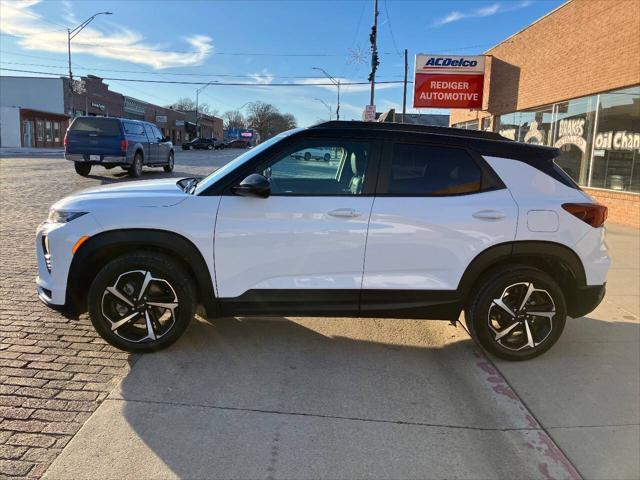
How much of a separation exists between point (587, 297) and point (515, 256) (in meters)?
0.75

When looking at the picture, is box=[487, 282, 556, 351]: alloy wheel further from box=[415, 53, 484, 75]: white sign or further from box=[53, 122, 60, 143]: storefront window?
box=[53, 122, 60, 143]: storefront window

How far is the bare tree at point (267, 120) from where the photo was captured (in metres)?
116

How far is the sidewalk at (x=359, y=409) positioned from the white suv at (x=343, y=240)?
1.32 ft

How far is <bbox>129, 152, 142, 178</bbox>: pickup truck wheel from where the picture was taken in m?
16.8

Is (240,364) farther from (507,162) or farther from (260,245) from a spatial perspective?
(507,162)

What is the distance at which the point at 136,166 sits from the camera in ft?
55.6

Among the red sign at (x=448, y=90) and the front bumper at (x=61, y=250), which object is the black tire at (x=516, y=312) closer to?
the front bumper at (x=61, y=250)

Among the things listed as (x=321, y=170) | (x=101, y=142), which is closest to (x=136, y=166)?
(x=101, y=142)

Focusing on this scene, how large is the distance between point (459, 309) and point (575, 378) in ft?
3.30

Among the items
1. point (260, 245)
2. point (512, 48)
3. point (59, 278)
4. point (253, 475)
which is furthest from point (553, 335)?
point (512, 48)

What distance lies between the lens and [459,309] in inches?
162

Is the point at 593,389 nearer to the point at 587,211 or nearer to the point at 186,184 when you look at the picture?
the point at 587,211

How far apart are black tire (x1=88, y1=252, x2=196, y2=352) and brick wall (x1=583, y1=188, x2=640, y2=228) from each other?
420 inches

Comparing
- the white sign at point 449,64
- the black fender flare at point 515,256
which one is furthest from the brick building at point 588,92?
the black fender flare at point 515,256
